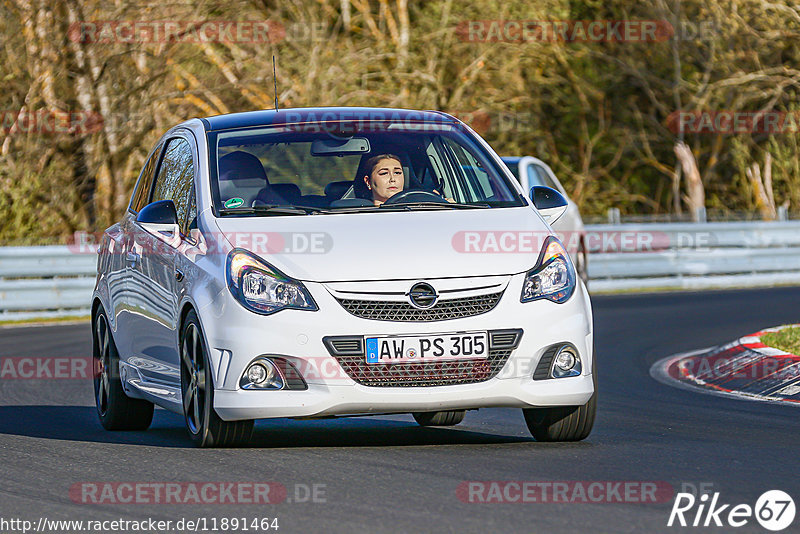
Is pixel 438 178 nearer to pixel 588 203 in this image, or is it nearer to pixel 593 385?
pixel 593 385

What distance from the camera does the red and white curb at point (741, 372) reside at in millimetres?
10516

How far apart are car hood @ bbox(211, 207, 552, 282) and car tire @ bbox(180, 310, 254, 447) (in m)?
0.54

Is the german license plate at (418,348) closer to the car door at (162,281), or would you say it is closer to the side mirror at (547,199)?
the car door at (162,281)

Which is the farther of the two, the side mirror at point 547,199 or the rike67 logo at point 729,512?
the side mirror at point 547,199

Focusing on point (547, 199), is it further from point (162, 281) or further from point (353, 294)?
point (162, 281)

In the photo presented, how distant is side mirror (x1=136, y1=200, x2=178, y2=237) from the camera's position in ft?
27.2

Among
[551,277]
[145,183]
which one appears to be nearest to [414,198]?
[551,277]

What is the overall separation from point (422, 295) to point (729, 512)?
200 centimetres

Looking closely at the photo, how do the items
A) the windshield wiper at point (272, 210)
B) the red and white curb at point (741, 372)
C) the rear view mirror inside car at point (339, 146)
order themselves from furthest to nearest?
the red and white curb at point (741, 372)
the rear view mirror inside car at point (339, 146)
the windshield wiper at point (272, 210)

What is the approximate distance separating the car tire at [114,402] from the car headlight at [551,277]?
289 centimetres

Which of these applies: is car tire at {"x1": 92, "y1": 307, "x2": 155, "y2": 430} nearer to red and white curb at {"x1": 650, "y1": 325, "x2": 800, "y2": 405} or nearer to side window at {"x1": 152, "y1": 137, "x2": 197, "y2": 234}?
side window at {"x1": 152, "y1": 137, "x2": 197, "y2": 234}

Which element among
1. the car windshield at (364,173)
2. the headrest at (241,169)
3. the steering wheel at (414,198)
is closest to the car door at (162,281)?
the headrest at (241,169)

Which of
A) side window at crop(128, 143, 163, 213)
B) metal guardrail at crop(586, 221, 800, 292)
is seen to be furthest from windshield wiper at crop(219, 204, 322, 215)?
metal guardrail at crop(586, 221, 800, 292)

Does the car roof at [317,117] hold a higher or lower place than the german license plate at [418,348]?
higher
